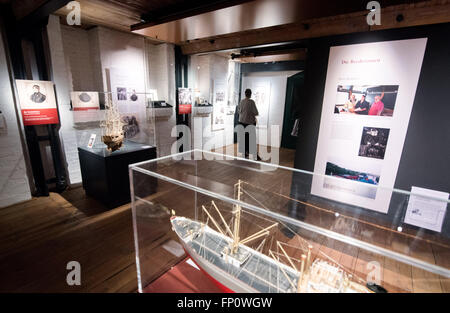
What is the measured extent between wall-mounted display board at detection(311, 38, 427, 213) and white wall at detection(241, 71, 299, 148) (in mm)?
4084

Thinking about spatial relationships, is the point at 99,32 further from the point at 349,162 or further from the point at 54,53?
the point at 349,162

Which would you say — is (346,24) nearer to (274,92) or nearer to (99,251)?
(99,251)

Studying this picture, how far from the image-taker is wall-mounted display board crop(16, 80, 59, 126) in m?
3.11

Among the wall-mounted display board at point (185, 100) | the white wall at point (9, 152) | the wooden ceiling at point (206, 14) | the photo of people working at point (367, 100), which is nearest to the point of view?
the wooden ceiling at point (206, 14)

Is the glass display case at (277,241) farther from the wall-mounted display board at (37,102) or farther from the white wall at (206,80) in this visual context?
the white wall at (206,80)

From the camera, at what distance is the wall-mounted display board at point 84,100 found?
3.48 meters

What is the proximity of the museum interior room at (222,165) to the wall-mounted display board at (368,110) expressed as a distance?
16 millimetres

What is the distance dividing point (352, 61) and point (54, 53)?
13.9ft

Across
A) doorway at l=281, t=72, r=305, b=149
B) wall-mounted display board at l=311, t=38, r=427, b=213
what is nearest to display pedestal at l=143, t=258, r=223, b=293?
wall-mounted display board at l=311, t=38, r=427, b=213

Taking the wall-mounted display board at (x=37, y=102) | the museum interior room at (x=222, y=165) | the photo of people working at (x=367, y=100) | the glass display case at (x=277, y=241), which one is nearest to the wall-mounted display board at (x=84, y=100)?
the museum interior room at (x=222, y=165)

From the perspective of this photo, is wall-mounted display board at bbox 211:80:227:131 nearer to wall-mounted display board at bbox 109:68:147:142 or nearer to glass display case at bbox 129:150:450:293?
wall-mounted display board at bbox 109:68:147:142

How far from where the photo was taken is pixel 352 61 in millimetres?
2748

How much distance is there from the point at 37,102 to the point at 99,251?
8.05 feet

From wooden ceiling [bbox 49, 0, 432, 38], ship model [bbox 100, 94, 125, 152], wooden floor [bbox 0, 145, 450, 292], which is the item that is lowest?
wooden floor [bbox 0, 145, 450, 292]
